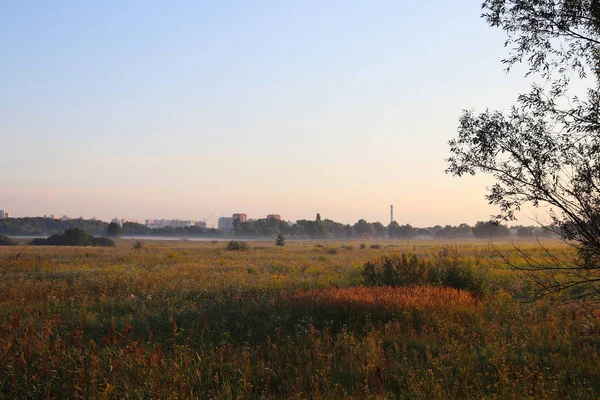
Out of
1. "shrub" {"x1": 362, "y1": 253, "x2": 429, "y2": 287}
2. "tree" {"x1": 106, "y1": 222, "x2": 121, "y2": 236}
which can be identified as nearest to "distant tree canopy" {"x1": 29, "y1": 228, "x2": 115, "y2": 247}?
"tree" {"x1": 106, "y1": 222, "x2": 121, "y2": 236}

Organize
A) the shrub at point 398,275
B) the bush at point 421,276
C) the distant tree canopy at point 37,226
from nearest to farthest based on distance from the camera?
1. the bush at point 421,276
2. the shrub at point 398,275
3. the distant tree canopy at point 37,226

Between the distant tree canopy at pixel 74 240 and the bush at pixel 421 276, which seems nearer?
the bush at pixel 421 276

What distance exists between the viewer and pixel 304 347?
761 cm

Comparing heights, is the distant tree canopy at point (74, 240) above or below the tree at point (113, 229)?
below

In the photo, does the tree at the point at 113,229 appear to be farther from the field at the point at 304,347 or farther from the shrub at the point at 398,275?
the shrub at the point at 398,275

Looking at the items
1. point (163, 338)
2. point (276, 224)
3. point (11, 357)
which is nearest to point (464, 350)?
point (163, 338)

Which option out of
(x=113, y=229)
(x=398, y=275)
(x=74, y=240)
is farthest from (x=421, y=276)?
(x=113, y=229)

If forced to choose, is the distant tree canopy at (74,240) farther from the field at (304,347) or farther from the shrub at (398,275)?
the shrub at (398,275)

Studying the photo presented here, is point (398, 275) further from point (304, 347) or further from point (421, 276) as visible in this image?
point (304, 347)

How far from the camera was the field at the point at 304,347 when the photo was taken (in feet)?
19.1

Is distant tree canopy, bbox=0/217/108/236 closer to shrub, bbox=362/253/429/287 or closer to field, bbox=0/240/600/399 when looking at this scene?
shrub, bbox=362/253/429/287

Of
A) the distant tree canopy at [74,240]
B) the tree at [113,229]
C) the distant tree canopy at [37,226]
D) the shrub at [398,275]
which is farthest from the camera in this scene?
the distant tree canopy at [37,226]

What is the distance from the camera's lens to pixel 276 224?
200 meters

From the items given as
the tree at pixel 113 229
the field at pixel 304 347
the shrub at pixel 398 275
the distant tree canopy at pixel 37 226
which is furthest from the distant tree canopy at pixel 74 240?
the distant tree canopy at pixel 37 226
